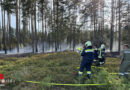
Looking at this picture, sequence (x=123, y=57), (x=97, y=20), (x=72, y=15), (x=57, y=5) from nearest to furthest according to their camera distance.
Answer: (x=123, y=57) < (x=97, y=20) < (x=57, y=5) < (x=72, y=15)

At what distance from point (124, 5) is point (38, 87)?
60.8ft

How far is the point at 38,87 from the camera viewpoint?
3604 mm

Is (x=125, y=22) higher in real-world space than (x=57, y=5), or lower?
→ lower

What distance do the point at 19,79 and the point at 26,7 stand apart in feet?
65.3

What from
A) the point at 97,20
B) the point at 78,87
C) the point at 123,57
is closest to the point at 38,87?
the point at 78,87

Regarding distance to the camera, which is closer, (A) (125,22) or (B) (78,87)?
(B) (78,87)

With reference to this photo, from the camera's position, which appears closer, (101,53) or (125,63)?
(125,63)

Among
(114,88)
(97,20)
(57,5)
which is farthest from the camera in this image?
(57,5)

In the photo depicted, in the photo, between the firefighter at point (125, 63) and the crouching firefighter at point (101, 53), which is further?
the crouching firefighter at point (101, 53)

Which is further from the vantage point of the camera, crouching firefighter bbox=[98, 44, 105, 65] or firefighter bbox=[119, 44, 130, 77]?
crouching firefighter bbox=[98, 44, 105, 65]

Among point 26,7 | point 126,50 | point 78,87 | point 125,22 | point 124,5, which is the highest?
point 26,7

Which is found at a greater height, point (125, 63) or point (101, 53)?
point (101, 53)

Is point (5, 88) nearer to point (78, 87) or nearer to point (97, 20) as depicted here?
point (78, 87)

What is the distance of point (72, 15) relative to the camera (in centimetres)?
2266
